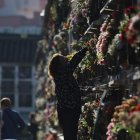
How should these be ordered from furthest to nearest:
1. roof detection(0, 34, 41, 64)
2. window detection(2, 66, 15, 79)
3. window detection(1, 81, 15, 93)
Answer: window detection(1, 81, 15, 93) < window detection(2, 66, 15, 79) < roof detection(0, 34, 41, 64)

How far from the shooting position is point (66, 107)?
34.3ft

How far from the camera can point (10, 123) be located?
46.5 feet

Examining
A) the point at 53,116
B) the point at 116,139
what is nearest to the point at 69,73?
the point at 116,139

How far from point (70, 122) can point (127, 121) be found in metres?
3.49

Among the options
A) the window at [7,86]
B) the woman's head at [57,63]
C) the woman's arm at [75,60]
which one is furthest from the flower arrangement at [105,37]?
the window at [7,86]

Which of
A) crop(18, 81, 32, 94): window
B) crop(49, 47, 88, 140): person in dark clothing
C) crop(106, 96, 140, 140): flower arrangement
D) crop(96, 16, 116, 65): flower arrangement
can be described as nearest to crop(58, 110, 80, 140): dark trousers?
crop(49, 47, 88, 140): person in dark clothing

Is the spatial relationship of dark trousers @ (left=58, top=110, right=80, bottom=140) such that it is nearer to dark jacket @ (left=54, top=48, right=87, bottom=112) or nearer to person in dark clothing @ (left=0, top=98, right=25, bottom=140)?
dark jacket @ (left=54, top=48, right=87, bottom=112)

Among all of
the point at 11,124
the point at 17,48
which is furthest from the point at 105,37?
the point at 17,48

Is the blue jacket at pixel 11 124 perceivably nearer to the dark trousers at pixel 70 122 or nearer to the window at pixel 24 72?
the dark trousers at pixel 70 122

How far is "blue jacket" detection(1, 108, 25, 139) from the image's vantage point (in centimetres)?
1407

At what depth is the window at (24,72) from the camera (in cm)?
3678

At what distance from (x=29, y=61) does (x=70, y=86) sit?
1026 inches

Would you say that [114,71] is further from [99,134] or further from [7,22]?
[7,22]

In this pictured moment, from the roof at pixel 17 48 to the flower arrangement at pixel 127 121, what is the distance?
26.8m
